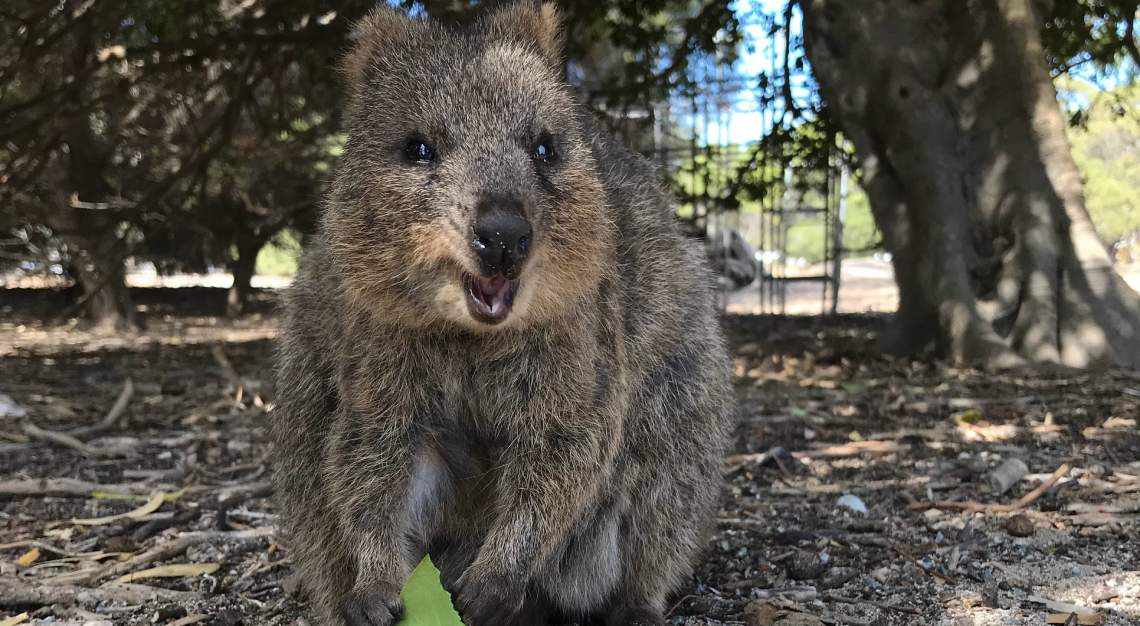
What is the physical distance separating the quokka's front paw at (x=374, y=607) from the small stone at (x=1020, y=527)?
2573 millimetres

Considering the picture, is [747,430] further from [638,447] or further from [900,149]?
[900,149]

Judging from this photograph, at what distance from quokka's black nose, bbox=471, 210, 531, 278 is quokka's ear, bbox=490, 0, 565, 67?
0.94m

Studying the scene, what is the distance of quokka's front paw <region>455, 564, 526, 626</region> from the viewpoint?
2.50 meters

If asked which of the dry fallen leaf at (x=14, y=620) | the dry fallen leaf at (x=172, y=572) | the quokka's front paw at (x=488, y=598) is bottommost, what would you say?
the dry fallen leaf at (x=172, y=572)

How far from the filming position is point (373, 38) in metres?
2.97

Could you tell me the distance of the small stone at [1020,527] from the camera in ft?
12.1

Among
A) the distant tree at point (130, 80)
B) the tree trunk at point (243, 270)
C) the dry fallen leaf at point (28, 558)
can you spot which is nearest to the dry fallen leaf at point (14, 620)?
the dry fallen leaf at point (28, 558)

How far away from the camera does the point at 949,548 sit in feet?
11.7

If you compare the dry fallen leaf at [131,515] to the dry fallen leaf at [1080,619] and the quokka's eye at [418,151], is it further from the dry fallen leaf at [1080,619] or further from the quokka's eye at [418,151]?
the dry fallen leaf at [1080,619]

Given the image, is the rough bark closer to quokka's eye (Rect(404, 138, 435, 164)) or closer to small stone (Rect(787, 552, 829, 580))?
quokka's eye (Rect(404, 138, 435, 164))

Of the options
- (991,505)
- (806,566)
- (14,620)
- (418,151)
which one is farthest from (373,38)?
(991,505)

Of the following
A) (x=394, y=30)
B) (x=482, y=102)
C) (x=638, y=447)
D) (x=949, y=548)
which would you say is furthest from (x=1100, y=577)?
(x=394, y=30)

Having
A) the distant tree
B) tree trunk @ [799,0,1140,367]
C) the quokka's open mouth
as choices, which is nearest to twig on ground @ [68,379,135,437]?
the distant tree

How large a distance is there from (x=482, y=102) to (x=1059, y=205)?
259 inches
